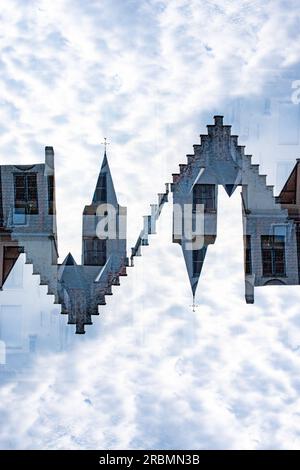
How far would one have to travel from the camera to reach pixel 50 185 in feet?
67.7

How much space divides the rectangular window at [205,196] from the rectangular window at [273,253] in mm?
2045

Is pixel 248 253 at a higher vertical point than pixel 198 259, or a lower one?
higher

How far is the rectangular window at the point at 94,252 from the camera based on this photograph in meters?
21.1

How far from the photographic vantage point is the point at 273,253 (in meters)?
20.4

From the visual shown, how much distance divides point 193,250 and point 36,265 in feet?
16.9

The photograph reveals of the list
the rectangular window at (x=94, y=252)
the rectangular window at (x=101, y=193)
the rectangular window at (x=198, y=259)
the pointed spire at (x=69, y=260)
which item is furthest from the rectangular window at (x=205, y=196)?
the pointed spire at (x=69, y=260)

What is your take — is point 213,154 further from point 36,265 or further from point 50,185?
point 36,265

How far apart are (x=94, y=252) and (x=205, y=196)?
425 cm

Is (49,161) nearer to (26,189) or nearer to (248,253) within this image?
(26,189)

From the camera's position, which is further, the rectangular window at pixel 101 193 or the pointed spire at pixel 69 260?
the rectangular window at pixel 101 193

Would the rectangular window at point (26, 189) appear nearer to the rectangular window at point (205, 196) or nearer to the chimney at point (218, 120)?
the rectangular window at point (205, 196)

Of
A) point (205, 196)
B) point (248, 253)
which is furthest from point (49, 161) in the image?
point (248, 253)
